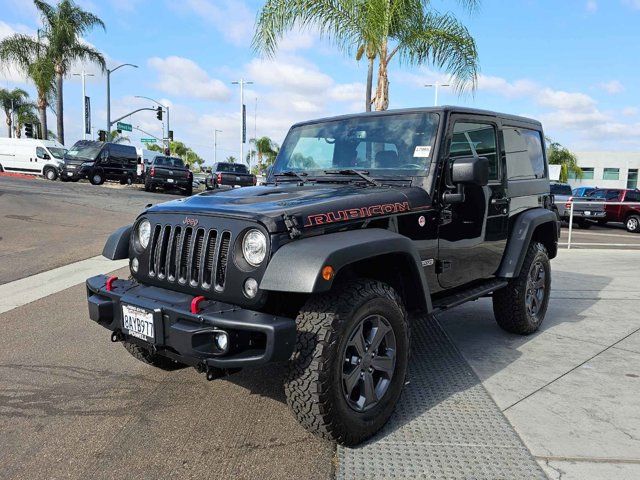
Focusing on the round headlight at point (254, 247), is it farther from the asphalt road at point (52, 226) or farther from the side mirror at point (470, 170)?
the asphalt road at point (52, 226)

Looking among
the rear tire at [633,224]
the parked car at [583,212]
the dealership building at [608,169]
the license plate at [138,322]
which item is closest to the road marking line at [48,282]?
the license plate at [138,322]

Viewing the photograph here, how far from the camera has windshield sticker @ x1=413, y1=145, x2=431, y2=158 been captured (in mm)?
3695

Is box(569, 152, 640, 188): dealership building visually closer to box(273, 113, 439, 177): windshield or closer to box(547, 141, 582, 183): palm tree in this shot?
box(547, 141, 582, 183): palm tree

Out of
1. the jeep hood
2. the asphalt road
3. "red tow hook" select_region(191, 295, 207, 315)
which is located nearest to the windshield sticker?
the jeep hood

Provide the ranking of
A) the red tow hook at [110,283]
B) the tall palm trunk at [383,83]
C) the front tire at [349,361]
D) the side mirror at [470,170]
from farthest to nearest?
the tall palm trunk at [383,83]
the side mirror at [470,170]
the red tow hook at [110,283]
the front tire at [349,361]

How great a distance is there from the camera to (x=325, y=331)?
8.54ft

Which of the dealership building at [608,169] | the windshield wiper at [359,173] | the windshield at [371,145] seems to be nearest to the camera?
the windshield wiper at [359,173]

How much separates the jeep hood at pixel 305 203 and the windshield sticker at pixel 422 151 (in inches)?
11.1

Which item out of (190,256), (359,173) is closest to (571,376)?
(359,173)

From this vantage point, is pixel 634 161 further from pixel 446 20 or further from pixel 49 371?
pixel 49 371

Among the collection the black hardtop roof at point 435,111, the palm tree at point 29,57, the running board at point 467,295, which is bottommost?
the running board at point 467,295

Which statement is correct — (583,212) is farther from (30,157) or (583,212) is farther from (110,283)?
(30,157)

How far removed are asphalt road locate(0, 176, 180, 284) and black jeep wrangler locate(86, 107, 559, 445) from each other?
4.47 m

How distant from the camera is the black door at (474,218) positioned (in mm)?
3775
